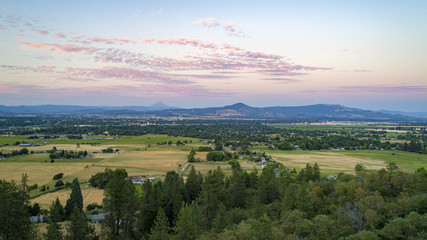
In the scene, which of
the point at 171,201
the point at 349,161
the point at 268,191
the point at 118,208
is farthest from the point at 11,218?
the point at 349,161

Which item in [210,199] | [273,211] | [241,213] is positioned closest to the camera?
[241,213]

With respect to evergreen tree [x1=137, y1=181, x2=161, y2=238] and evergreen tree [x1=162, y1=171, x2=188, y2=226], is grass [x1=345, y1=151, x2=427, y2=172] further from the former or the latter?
evergreen tree [x1=137, y1=181, x2=161, y2=238]

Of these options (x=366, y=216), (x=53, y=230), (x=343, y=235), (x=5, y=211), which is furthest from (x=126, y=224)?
(x=366, y=216)

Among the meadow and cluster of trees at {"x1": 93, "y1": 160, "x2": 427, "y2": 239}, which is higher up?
cluster of trees at {"x1": 93, "y1": 160, "x2": 427, "y2": 239}

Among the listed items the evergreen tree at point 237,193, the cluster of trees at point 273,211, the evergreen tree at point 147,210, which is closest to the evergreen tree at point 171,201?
the cluster of trees at point 273,211

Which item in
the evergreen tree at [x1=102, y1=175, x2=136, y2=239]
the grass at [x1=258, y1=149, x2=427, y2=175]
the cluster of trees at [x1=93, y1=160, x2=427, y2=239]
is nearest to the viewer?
the cluster of trees at [x1=93, y1=160, x2=427, y2=239]

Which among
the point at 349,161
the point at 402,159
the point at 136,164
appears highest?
the point at 402,159

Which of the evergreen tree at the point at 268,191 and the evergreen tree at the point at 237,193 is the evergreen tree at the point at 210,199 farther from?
the evergreen tree at the point at 268,191

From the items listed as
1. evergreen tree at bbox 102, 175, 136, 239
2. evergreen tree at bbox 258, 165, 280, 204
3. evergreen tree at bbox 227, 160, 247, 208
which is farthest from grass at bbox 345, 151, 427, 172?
evergreen tree at bbox 102, 175, 136, 239

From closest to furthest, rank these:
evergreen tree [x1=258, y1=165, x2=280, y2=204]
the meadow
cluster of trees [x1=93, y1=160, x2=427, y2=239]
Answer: cluster of trees [x1=93, y1=160, x2=427, y2=239] → evergreen tree [x1=258, y1=165, x2=280, y2=204] → the meadow

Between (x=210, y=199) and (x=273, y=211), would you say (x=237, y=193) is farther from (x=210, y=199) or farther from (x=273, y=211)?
(x=273, y=211)
